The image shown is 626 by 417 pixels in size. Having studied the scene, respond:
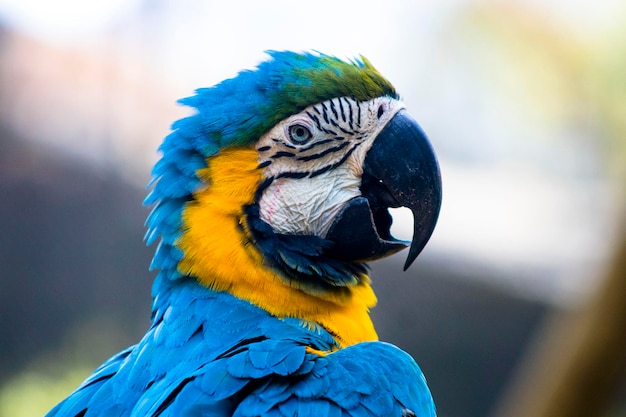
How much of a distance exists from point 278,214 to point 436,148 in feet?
5.95

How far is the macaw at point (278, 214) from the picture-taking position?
1.28 meters

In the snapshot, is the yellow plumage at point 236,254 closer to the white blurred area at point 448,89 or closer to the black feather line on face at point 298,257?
the black feather line on face at point 298,257

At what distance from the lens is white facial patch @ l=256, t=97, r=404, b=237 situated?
1387 mm

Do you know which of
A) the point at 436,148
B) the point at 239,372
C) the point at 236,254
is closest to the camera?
the point at 239,372

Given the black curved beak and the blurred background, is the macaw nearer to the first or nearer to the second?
the black curved beak

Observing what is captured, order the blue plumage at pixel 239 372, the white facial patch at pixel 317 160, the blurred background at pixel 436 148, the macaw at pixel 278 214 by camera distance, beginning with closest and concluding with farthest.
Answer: the blue plumage at pixel 239 372, the macaw at pixel 278 214, the white facial patch at pixel 317 160, the blurred background at pixel 436 148

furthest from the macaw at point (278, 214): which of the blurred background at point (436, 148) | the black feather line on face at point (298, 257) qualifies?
the blurred background at point (436, 148)

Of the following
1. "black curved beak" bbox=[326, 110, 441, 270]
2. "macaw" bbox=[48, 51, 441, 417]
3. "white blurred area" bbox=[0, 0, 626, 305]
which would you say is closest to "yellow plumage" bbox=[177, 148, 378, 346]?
"macaw" bbox=[48, 51, 441, 417]

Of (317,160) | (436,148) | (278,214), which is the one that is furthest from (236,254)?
(436,148)

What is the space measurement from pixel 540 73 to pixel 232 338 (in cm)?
269

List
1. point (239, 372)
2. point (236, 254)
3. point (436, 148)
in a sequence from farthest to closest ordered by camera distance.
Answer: point (436, 148) → point (236, 254) → point (239, 372)

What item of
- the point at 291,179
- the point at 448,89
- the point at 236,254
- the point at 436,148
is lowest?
the point at 236,254

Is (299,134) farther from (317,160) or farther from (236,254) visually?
(236,254)

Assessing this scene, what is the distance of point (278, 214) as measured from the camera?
1.38 metres
